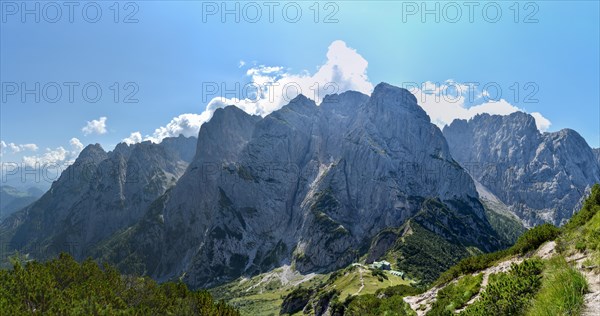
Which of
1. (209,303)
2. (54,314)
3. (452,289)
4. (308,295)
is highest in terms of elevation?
(452,289)

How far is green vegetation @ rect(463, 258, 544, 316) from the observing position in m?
16.1

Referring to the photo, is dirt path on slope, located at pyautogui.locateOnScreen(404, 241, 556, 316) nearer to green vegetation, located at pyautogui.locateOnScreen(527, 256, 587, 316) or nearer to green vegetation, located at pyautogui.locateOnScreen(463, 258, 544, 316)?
green vegetation, located at pyautogui.locateOnScreen(463, 258, 544, 316)

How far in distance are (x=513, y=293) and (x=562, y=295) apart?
675 cm

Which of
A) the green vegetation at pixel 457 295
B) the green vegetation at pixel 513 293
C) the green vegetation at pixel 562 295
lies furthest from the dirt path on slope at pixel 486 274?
the green vegetation at pixel 562 295

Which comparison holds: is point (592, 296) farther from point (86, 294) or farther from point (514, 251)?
point (86, 294)

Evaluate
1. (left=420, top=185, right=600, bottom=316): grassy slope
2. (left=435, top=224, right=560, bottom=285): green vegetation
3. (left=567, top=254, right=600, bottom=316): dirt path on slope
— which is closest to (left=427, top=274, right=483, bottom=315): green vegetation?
(left=420, top=185, right=600, bottom=316): grassy slope

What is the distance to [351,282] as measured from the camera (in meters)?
178

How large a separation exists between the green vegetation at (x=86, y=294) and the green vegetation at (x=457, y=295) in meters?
36.9

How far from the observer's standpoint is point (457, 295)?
28047 mm

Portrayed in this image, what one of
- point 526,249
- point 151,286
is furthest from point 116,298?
point 526,249

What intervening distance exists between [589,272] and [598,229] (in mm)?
6576

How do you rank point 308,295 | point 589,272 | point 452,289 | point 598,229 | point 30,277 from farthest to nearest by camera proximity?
1. point 308,295
2. point 30,277
3. point 452,289
4. point 598,229
5. point 589,272

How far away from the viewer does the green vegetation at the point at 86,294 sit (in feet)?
154

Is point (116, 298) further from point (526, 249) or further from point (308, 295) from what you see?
point (308, 295)
